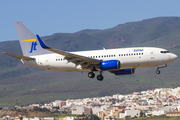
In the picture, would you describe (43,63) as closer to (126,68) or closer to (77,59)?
(77,59)

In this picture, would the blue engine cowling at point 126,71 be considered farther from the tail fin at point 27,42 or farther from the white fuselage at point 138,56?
the tail fin at point 27,42

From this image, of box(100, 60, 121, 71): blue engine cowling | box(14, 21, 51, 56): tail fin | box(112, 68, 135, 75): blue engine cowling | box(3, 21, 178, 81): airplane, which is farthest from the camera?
box(14, 21, 51, 56): tail fin

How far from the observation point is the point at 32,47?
231 ft

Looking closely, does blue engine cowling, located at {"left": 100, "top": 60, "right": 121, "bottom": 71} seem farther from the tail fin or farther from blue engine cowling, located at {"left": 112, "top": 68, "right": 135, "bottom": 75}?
the tail fin

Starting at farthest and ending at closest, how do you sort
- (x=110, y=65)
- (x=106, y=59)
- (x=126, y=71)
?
(x=126, y=71)
(x=106, y=59)
(x=110, y=65)

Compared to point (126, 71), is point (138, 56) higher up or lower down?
higher up

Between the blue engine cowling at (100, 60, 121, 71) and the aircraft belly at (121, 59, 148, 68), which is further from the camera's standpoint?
the aircraft belly at (121, 59, 148, 68)

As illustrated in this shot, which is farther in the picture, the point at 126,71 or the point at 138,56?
the point at 126,71

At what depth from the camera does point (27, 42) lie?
70.8 metres

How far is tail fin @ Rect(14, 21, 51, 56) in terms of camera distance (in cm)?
7012

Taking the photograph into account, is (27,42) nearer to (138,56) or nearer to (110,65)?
(110,65)

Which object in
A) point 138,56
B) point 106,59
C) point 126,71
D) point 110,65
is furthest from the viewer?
point 126,71

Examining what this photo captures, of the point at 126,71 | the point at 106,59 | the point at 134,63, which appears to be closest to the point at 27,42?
the point at 106,59

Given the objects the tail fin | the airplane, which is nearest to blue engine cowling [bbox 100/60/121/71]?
the airplane
